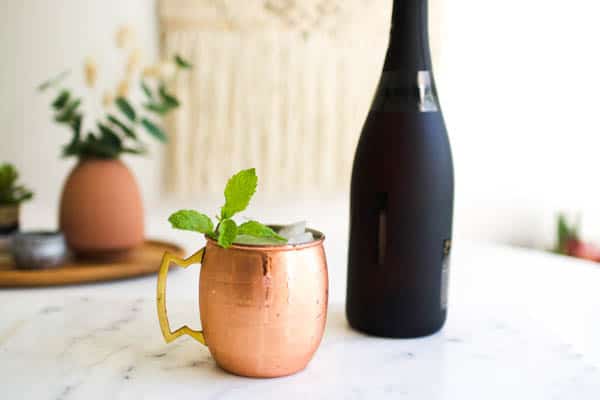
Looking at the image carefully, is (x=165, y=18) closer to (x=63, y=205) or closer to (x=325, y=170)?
(x=325, y=170)

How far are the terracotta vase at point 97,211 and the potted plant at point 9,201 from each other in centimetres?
14

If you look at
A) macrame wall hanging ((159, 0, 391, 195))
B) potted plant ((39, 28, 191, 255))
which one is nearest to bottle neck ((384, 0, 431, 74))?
potted plant ((39, 28, 191, 255))

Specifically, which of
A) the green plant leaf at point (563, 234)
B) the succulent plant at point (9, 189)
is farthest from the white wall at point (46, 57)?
the green plant leaf at point (563, 234)

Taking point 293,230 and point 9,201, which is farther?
point 9,201

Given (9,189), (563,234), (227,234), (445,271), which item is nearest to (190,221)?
(227,234)

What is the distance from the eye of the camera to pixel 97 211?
3.59ft

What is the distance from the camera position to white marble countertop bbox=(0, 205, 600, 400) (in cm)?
56

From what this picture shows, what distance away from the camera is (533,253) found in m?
1.34

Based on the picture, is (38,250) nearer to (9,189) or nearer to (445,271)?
(9,189)

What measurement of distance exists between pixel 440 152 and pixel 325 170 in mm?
1811

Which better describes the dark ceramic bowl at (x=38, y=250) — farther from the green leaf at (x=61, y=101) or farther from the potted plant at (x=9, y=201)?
the green leaf at (x=61, y=101)

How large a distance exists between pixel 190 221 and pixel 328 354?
21cm

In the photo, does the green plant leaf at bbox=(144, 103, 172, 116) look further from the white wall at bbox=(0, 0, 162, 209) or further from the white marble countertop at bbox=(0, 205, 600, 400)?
the white wall at bbox=(0, 0, 162, 209)

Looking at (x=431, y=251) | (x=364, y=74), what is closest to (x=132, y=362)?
(x=431, y=251)
